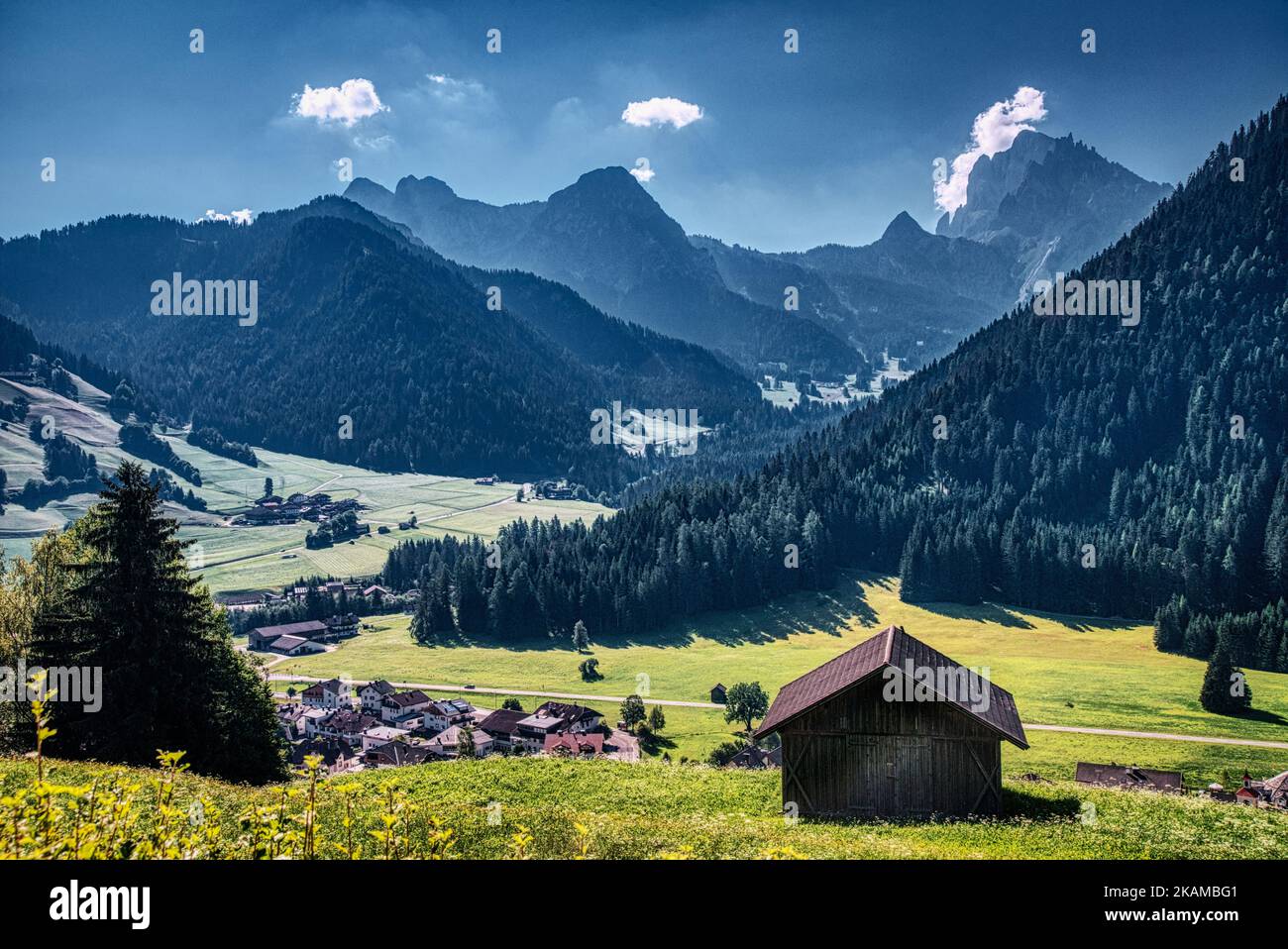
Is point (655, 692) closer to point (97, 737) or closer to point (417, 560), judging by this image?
point (97, 737)

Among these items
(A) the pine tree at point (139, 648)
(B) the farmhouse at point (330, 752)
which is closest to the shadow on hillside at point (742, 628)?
(B) the farmhouse at point (330, 752)

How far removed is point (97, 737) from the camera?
28.2m

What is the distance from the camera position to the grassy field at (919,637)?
68.3 m

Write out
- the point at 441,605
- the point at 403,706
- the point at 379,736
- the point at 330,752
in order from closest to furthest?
the point at 330,752 → the point at 379,736 → the point at 403,706 → the point at 441,605

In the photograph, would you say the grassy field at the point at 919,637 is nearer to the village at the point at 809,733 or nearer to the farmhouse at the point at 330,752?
the village at the point at 809,733

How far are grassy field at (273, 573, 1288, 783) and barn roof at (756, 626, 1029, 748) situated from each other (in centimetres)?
3689

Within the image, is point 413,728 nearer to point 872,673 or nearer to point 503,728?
point 503,728

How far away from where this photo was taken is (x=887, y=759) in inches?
1061

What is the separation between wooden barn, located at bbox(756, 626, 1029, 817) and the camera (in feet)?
85.8
